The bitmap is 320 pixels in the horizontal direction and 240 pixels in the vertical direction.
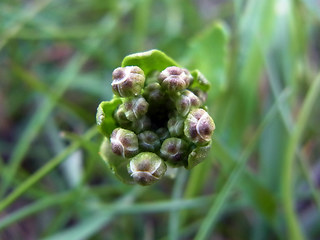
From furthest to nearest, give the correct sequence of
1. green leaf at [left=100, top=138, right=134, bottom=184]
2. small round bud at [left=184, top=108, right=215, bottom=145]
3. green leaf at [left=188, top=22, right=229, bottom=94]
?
green leaf at [left=188, top=22, right=229, bottom=94] < green leaf at [left=100, top=138, right=134, bottom=184] < small round bud at [left=184, top=108, right=215, bottom=145]

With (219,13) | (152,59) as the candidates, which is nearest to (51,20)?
(219,13)

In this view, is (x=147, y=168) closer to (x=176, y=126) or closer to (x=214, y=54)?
(x=176, y=126)

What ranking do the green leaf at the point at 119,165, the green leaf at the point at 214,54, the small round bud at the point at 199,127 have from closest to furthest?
the small round bud at the point at 199,127 → the green leaf at the point at 119,165 → the green leaf at the point at 214,54

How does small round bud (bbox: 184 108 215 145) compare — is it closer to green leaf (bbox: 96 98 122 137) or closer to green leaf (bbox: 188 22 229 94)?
green leaf (bbox: 96 98 122 137)

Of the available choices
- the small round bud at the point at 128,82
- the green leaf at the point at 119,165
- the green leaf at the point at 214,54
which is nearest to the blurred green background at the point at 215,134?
the green leaf at the point at 214,54

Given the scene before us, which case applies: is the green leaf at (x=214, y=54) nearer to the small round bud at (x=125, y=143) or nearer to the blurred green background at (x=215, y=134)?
the blurred green background at (x=215, y=134)

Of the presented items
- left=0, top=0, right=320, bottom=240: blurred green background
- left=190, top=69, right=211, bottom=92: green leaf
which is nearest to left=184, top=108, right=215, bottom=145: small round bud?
left=190, top=69, right=211, bottom=92: green leaf

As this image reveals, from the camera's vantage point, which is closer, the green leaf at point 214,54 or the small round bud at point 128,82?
the small round bud at point 128,82

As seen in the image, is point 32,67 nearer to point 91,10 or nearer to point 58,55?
Answer: point 58,55
